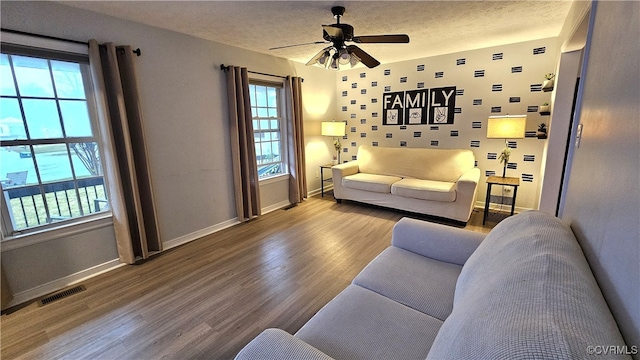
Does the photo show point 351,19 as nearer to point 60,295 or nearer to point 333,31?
point 333,31

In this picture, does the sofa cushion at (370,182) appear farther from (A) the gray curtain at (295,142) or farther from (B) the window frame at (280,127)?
(B) the window frame at (280,127)

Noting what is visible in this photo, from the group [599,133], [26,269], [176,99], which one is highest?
[176,99]

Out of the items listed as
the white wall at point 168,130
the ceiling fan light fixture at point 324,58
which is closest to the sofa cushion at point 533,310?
A: the ceiling fan light fixture at point 324,58

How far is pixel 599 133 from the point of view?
1.06 metres

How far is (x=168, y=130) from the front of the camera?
291 cm

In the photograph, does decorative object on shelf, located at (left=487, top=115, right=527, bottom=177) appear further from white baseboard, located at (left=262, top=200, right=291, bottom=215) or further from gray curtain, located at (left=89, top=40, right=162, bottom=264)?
gray curtain, located at (left=89, top=40, right=162, bottom=264)

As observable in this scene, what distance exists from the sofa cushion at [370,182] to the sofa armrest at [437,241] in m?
2.03

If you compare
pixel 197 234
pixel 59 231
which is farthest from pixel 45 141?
pixel 197 234

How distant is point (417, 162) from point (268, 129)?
7.85ft

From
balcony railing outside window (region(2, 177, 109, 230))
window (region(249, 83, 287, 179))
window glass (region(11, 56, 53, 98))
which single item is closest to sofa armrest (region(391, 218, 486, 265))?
window (region(249, 83, 287, 179))

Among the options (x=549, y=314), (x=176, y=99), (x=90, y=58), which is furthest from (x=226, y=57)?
(x=549, y=314)

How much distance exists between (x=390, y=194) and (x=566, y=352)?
3.48 metres

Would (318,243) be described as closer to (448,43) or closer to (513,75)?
(448,43)

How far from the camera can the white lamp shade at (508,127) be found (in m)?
3.16
